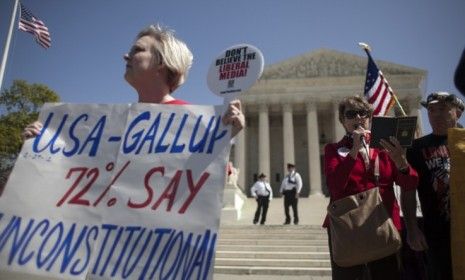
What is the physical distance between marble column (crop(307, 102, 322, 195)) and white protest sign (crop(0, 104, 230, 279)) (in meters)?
42.0

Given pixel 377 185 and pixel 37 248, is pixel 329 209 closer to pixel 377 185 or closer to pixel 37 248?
pixel 377 185

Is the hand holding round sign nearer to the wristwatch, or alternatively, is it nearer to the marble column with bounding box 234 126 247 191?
the wristwatch

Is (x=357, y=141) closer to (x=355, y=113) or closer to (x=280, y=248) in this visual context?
(x=355, y=113)

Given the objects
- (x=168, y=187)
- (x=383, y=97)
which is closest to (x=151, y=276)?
(x=168, y=187)

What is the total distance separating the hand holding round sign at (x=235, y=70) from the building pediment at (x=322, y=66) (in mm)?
46719

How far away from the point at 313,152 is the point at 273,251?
35694 millimetres

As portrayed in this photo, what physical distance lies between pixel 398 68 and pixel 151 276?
168 ft

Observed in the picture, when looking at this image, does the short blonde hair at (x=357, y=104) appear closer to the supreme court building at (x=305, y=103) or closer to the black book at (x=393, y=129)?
the black book at (x=393, y=129)

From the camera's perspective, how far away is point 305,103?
1877 inches

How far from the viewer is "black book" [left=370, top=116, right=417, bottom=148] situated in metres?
2.95

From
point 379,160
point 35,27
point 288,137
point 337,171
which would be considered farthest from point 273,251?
point 288,137

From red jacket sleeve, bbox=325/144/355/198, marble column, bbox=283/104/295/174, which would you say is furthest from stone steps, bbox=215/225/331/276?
marble column, bbox=283/104/295/174

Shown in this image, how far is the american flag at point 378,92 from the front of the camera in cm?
790

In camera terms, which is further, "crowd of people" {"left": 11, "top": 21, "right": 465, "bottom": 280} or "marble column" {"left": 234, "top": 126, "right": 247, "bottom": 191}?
"marble column" {"left": 234, "top": 126, "right": 247, "bottom": 191}
